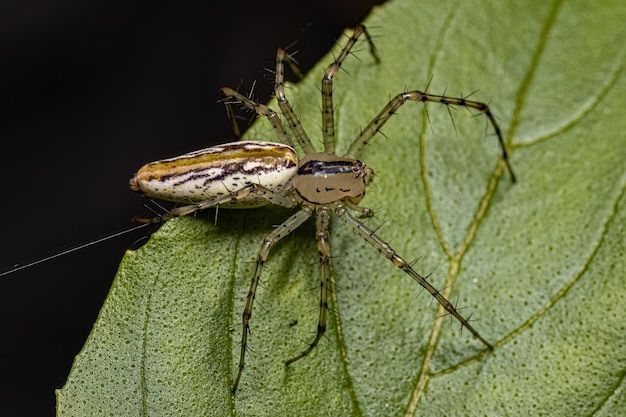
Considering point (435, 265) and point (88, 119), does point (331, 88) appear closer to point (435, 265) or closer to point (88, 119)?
point (435, 265)

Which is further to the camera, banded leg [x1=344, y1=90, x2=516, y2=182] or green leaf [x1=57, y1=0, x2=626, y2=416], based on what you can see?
banded leg [x1=344, y1=90, x2=516, y2=182]

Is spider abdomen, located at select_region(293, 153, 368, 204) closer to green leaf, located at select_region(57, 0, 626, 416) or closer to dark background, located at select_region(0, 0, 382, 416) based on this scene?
green leaf, located at select_region(57, 0, 626, 416)

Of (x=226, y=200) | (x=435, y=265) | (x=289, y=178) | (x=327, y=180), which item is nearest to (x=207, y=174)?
(x=226, y=200)

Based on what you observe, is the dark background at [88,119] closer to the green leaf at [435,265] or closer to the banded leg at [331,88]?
the banded leg at [331,88]

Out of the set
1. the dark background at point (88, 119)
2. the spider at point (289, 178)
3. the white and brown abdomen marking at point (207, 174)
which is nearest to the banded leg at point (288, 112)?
the spider at point (289, 178)

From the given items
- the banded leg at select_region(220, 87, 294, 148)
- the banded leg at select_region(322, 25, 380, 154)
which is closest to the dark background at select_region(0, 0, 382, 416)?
the banded leg at select_region(220, 87, 294, 148)
